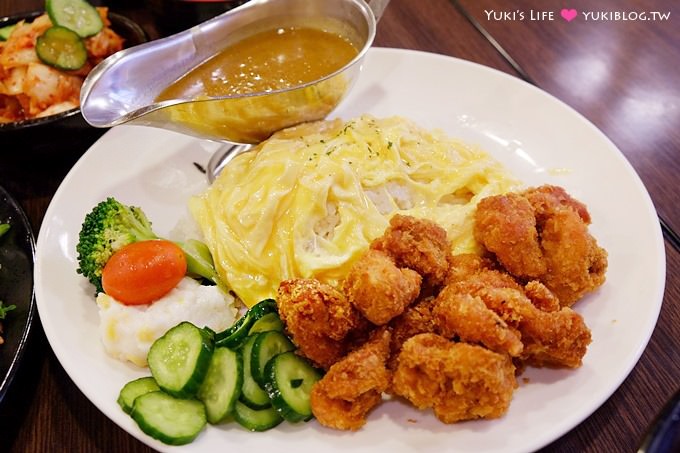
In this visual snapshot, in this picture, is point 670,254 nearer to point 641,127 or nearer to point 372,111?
point 641,127

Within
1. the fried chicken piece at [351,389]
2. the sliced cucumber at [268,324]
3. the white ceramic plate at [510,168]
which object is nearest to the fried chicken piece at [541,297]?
the white ceramic plate at [510,168]

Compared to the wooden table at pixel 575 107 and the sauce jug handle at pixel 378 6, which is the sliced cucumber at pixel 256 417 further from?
the sauce jug handle at pixel 378 6

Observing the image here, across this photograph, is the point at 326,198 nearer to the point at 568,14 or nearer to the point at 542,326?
the point at 542,326

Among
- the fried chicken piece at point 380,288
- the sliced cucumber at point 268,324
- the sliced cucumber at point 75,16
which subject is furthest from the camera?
the sliced cucumber at point 75,16

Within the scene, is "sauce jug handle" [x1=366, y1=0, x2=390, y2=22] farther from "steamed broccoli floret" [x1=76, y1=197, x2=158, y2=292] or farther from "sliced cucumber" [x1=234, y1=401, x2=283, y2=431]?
"sliced cucumber" [x1=234, y1=401, x2=283, y2=431]

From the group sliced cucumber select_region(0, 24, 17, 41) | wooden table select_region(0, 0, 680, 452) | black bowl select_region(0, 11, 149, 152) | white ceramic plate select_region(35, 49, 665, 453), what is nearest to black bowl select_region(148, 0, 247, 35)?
wooden table select_region(0, 0, 680, 452)

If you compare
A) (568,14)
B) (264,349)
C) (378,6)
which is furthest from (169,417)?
(568,14)

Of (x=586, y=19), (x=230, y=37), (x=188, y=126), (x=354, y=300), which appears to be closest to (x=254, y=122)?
(x=188, y=126)
